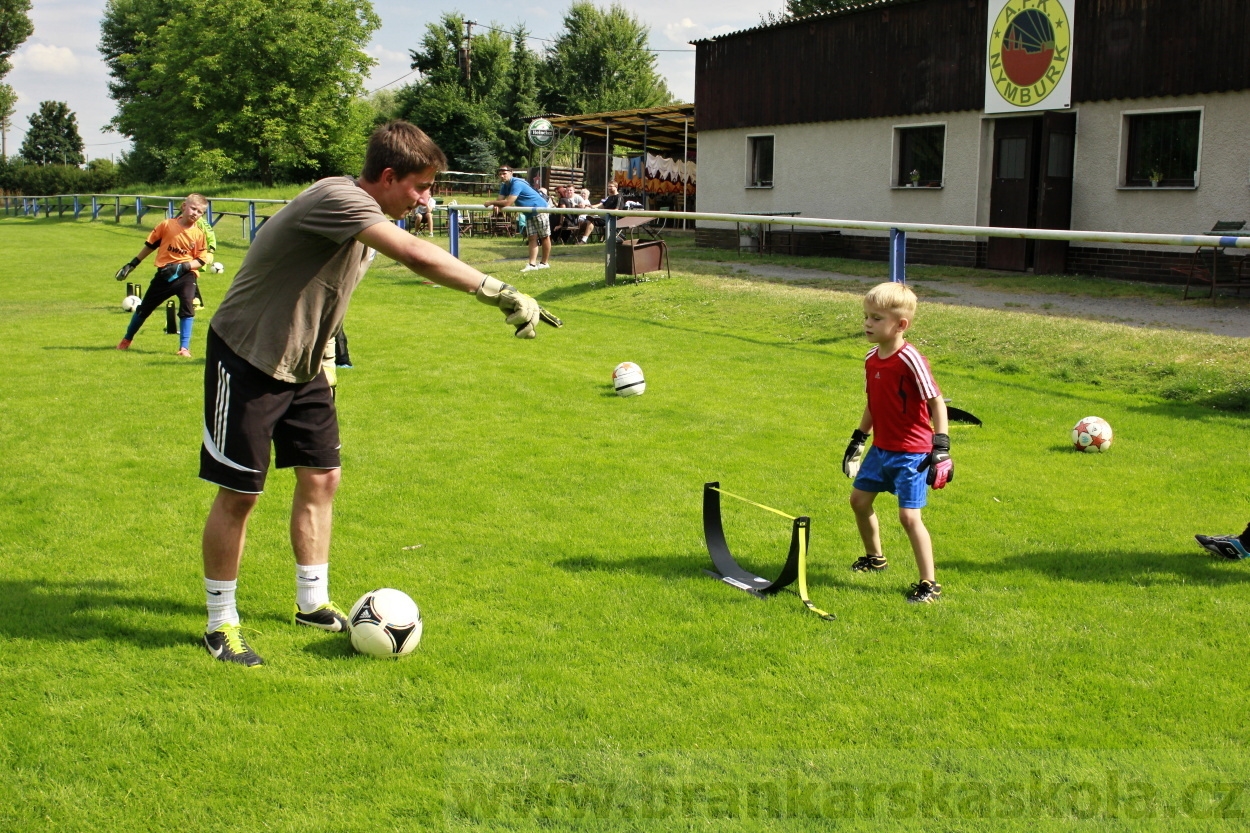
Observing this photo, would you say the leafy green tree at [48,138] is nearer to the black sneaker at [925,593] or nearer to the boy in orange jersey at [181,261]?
the boy in orange jersey at [181,261]

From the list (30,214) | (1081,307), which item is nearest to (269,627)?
(1081,307)

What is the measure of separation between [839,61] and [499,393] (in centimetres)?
1627

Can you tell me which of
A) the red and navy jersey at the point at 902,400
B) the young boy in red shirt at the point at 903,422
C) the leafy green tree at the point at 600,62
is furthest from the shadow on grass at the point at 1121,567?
the leafy green tree at the point at 600,62

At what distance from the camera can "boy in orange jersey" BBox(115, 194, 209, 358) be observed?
40.0 ft

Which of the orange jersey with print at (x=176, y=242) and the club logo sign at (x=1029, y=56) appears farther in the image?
the club logo sign at (x=1029, y=56)

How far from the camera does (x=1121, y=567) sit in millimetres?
5410

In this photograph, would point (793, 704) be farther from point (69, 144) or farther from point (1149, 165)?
point (69, 144)

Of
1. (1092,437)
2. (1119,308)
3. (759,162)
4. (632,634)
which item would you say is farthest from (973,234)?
(759,162)

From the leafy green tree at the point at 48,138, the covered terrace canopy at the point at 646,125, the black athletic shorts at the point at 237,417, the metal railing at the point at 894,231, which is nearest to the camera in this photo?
the black athletic shorts at the point at 237,417

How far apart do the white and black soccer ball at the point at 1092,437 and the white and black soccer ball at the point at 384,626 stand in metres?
5.54

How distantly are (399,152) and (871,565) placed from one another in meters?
3.06

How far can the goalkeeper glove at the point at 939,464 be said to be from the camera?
15.5 feet

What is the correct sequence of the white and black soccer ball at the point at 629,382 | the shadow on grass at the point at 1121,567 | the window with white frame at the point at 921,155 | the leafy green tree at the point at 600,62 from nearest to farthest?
1. the shadow on grass at the point at 1121,567
2. the white and black soccer ball at the point at 629,382
3. the window with white frame at the point at 921,155
4. the leafy green tree at the point at 600,62

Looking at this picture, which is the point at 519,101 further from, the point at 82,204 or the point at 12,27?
the point at 12,27
